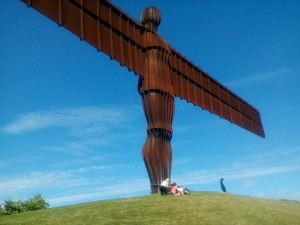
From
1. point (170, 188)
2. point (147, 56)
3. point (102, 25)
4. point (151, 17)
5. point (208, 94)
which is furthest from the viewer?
point (208, 94)

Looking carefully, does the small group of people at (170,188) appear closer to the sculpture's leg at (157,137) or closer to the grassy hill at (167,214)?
the grassy hill at (167,214)

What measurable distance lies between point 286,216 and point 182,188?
5.20 meters

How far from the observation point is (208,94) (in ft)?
81.6

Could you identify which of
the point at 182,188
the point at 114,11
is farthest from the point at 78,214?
the point at 114,11

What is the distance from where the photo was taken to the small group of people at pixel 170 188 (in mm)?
16956

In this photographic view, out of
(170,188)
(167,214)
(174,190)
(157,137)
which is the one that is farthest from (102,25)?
(167,214)

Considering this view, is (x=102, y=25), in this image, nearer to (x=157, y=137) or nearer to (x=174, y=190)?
(x=157, y=137)

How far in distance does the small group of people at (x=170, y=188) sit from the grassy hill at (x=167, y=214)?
0.49 m

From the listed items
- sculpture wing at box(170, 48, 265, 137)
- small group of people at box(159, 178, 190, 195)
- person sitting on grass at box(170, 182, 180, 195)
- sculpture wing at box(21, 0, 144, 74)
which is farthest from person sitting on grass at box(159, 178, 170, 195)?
sculpture wing at box(170, 48, 265, 137)

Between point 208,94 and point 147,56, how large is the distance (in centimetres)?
680

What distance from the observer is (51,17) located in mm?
15773

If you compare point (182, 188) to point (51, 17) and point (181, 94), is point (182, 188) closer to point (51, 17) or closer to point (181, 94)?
point (181, 94)

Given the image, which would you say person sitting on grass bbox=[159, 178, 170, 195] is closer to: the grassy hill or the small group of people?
the small group of people

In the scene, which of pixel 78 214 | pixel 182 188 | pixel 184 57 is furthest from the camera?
pixel 184 57
